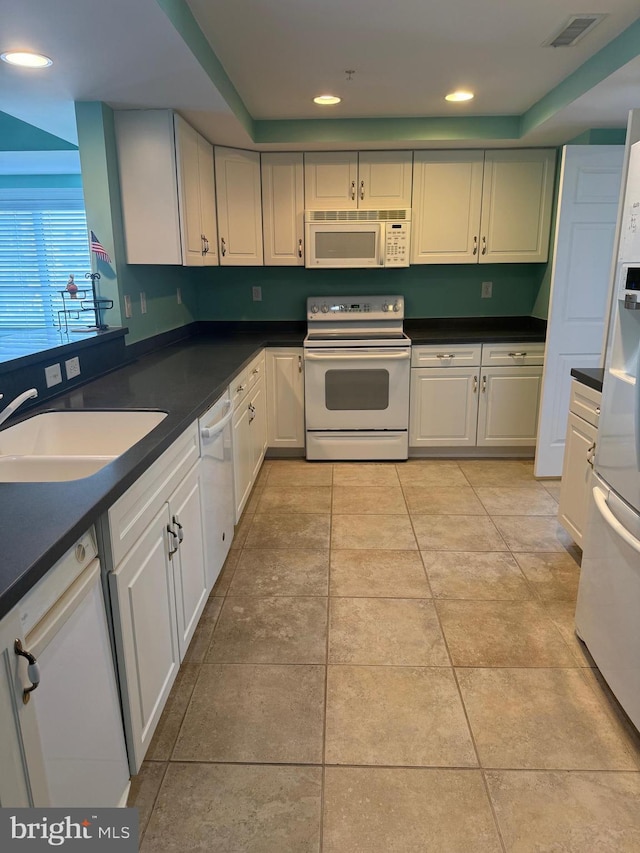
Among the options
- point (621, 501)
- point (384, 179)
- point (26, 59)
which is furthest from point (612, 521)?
point (384, 179)

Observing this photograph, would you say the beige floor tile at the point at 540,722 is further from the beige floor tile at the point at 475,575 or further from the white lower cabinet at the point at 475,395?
the white lower cabinet at the point at 475,395

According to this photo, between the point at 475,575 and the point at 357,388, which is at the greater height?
the point at 357,388

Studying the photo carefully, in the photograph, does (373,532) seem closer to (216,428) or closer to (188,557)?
(216,428)

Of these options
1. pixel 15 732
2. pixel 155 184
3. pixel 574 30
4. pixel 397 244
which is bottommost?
pixel 15 732

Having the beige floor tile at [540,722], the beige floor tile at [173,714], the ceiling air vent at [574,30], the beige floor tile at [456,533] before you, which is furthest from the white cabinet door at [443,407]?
the beige floor tile at [173,714]

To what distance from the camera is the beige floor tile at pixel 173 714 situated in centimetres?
171

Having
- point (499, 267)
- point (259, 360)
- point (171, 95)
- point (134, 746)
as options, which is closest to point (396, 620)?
point (134, 746)

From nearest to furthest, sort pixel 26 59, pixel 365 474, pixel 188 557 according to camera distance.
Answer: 1. pixel 188 557
2. pixel 26 59
3. pixel 365 474

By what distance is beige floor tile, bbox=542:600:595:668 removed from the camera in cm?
210

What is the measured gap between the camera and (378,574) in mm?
2693

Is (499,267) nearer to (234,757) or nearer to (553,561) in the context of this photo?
(553,561)

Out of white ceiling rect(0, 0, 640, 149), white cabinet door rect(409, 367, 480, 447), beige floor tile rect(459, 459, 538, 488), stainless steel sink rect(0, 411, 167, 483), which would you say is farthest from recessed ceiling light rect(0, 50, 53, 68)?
beige floor tile rect(459, 459, 538, 488)

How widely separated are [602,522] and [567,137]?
2.93m

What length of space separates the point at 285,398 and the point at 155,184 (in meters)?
1.72
